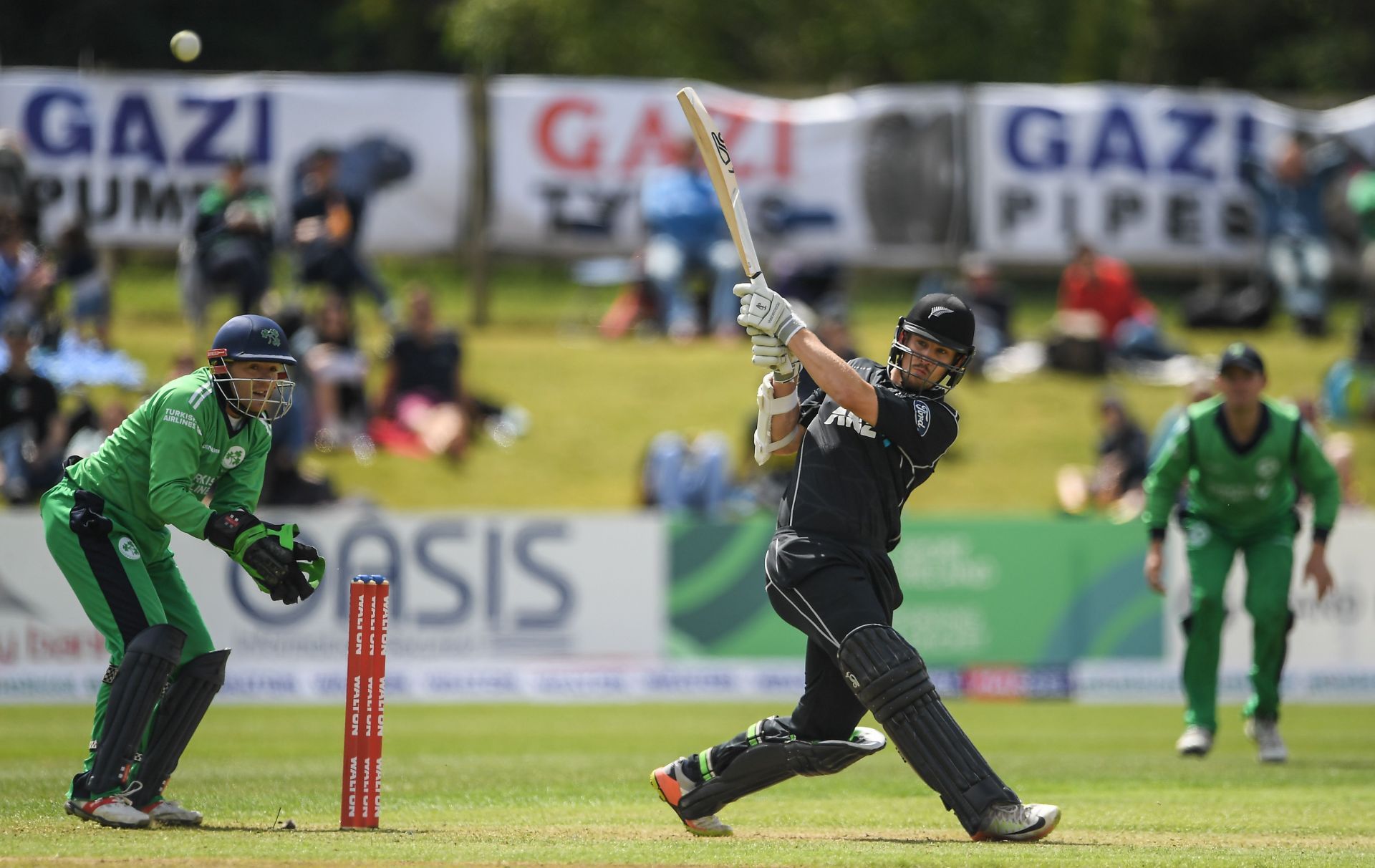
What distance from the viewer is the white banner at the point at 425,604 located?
15.0m

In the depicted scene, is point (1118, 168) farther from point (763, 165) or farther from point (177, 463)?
point (177, 463)

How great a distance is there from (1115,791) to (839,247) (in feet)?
48.0

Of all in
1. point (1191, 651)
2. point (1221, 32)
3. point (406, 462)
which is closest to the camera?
point (1191, 651)

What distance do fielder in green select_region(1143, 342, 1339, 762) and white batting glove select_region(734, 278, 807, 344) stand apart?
446cm

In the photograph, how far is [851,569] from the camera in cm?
721

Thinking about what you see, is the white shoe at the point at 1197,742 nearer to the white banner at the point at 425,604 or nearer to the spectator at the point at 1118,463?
the white banner at the point at 425,604

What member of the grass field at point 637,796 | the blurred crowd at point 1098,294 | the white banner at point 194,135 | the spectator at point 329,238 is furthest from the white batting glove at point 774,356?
the white banner at point 194,135

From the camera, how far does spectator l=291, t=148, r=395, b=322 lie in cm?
2019

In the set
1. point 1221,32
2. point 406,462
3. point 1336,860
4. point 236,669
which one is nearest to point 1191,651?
point 1336,860

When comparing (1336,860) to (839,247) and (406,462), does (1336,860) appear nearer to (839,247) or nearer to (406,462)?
(406,462)

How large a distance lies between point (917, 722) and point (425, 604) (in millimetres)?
9239

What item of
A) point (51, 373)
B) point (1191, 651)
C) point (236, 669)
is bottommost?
point (236, 669)

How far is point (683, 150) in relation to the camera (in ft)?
69.7

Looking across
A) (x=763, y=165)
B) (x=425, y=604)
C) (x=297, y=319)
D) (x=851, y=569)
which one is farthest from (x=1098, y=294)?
(x=851, y=569)
